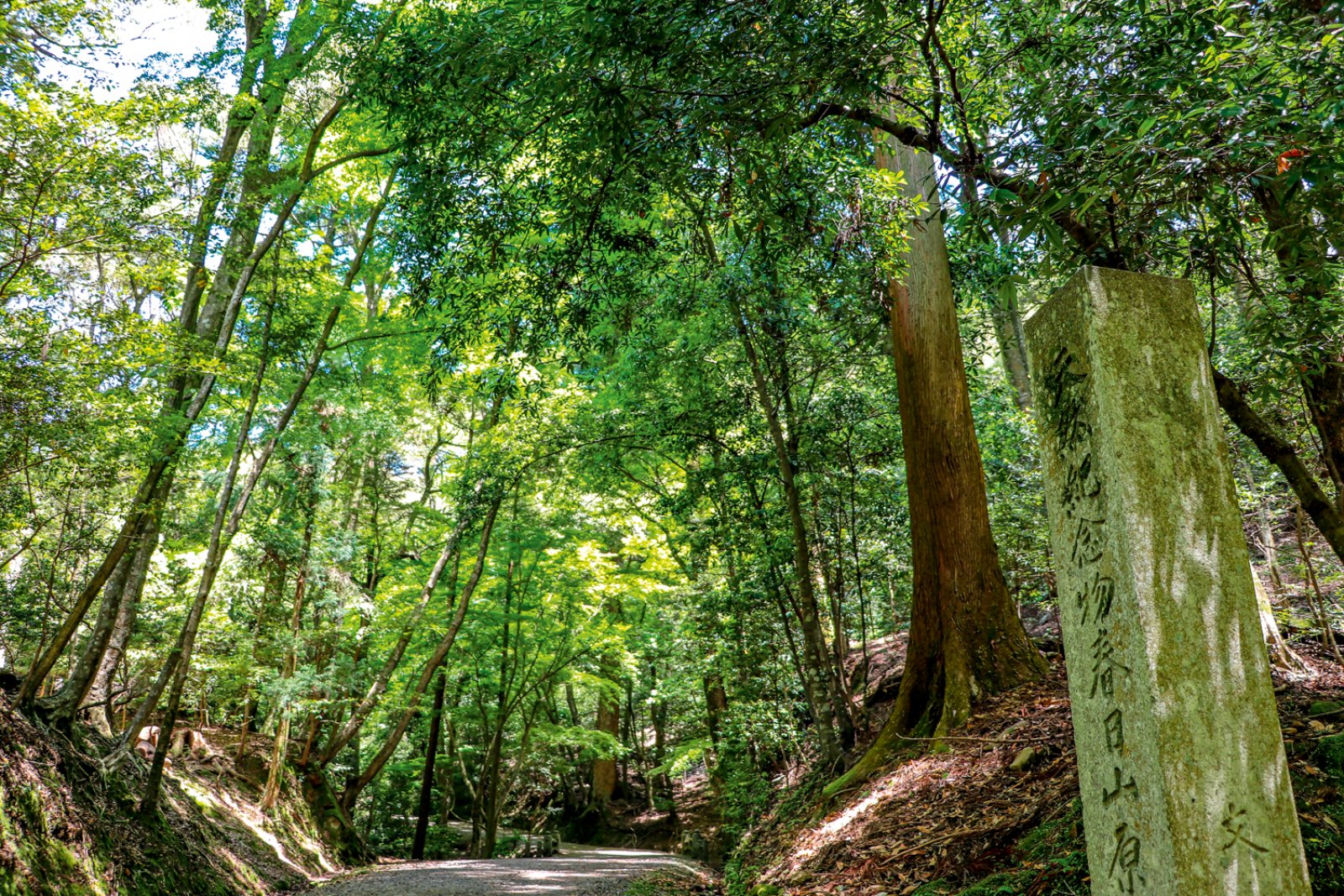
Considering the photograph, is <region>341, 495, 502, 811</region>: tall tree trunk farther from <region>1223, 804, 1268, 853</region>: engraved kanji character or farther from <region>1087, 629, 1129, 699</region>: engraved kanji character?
<region>1223, 804, 1268, 853</region>: engraved kanji character

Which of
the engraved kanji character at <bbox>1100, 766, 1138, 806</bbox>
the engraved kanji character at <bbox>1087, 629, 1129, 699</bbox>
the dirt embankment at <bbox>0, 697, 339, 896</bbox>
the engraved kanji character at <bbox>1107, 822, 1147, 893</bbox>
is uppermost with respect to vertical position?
the engraved kanji character at <bbox>1087, 629, 1129, 699</bbox>

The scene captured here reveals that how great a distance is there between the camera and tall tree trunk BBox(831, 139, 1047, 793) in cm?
586

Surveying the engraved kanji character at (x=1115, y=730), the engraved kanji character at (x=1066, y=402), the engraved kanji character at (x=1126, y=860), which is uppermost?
the engraved kanji character at (x=1066, y=402)

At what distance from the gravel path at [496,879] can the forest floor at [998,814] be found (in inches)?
83.2

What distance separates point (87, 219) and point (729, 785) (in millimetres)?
9112

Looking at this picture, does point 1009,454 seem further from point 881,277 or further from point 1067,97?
point 1067,97

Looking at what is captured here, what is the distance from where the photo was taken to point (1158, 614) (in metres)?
2.08

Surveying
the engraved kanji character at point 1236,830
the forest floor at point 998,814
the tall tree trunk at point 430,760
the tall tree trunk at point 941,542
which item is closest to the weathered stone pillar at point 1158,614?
the engraved kanji character at point 1236,830

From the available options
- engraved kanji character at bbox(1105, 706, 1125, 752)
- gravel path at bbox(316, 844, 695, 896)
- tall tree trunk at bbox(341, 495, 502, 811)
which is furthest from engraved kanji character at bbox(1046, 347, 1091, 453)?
tall tree trunk at bbox(341, 495, 502, 811)

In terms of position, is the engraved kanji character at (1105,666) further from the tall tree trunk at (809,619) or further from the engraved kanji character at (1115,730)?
the tall tree trunk at (809,619)

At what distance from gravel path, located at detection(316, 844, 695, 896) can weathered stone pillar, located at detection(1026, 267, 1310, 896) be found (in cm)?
601

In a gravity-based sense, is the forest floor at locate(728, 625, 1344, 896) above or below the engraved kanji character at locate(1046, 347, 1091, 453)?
below

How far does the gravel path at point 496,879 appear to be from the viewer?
718 cm

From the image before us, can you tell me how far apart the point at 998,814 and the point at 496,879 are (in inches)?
237
